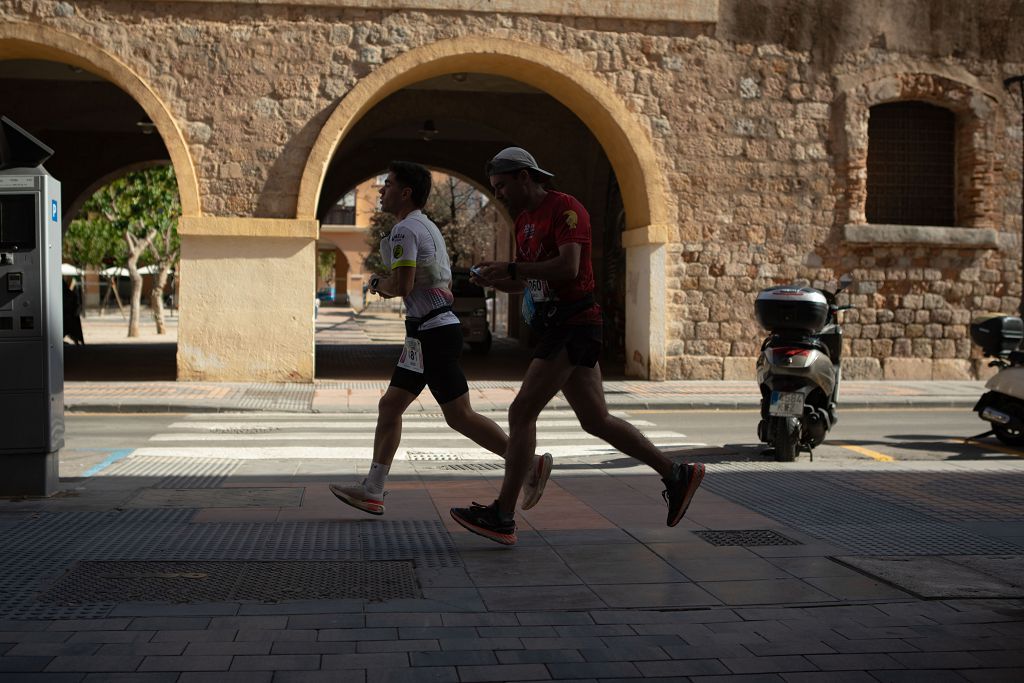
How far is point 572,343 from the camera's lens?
538 cm

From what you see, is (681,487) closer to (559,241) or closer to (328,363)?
(559,241)

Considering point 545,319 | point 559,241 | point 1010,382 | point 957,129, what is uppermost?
point 957,129

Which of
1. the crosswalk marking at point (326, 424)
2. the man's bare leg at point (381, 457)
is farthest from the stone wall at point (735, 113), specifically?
the man's bare leg at point (381, 457)

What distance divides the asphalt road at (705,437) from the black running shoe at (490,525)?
11.7 ft

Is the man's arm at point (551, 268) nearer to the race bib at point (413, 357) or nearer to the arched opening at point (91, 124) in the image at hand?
the race bib at point (413, 357)

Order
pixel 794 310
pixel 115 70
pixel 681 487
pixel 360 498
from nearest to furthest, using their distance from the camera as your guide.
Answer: pixel 681 487, pixel 360 498, pixel 794 310, pixel 115 70

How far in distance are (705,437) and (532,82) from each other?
7974 mm

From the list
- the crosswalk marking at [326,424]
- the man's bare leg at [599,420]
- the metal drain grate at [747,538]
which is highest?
the man's bare leg at [599,420]

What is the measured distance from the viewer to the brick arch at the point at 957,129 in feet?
54.4

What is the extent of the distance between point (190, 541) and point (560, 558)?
1.79 meters

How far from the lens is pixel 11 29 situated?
48.6 ft

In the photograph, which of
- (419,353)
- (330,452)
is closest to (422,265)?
(419,353)

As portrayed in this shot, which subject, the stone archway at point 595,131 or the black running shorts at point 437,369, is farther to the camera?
the stone archway at point 595,131

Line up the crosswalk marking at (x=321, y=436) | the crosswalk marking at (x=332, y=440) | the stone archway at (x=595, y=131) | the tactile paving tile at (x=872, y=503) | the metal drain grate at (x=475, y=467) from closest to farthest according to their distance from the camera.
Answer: the tactile paving tile at (x=872, y=503), the metal drain grate at (x=475, y=467), the crosswalk marking at (x=332, y=440), the crosswalk marking at (x=321, y=436), the stone archway at (x=595, y=131)
